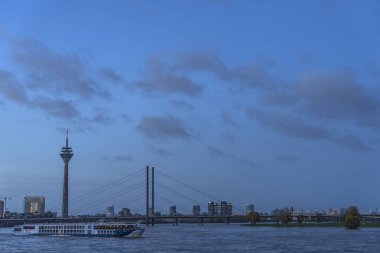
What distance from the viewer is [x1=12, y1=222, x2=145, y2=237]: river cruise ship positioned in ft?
311

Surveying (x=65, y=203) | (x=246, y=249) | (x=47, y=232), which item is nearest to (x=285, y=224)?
(x=65, y=203)

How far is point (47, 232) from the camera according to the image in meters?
106

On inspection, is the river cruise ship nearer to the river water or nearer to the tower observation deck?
the river water

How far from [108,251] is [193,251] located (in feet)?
29.2

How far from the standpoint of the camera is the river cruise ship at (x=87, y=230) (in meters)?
94.8

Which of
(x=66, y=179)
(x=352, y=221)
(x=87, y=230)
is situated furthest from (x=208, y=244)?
(x=66, y=179)

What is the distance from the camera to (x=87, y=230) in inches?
3912

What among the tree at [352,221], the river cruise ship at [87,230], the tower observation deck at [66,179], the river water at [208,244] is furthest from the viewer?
the tower observation deck at [66,179]

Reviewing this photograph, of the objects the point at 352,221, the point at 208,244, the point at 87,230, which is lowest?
the point at 208,244

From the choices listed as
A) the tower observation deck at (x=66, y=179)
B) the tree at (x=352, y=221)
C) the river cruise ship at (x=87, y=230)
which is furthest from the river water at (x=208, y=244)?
the tower observation deck at (x=66, y=179)

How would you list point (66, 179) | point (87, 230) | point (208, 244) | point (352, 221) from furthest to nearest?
point (66, 179) < point (352, 221) < point (87, 230) < point (208, 244)

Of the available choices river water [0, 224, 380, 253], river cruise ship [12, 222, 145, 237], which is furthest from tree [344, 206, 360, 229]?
river cruise ship [12, 222, 145, 237]

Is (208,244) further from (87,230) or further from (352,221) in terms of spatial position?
(352,221)

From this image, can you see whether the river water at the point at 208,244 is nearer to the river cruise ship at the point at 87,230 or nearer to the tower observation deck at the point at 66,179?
the river cruise ship at the point at 87,230
